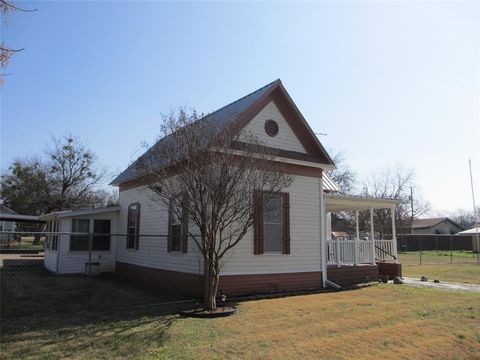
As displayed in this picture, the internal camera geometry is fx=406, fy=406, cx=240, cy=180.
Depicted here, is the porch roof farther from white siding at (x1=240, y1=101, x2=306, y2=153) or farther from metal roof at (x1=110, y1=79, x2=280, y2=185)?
metal roof at (x1=110, y1=79, x2=280, y2=185)

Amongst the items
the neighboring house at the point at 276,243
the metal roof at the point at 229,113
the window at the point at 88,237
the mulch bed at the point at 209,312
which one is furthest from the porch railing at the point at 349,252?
the window at the point at 88,237

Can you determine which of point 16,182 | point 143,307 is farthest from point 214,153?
point 16,182

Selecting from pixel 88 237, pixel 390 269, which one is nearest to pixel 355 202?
pixel 390 269

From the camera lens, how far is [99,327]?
7598 millimetres

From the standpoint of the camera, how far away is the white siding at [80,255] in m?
16.9

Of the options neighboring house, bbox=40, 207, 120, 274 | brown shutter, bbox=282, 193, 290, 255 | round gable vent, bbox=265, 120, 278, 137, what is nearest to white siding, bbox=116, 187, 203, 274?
neighboring house, bbox=40, 207, 120, 274

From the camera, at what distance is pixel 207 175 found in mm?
9234

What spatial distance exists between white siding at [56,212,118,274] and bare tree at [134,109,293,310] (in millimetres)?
8742

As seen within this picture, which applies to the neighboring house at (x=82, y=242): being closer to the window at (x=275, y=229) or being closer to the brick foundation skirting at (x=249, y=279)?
the brick foundation skirting at (x=249, y=279)

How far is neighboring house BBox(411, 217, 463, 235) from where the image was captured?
70500 mm

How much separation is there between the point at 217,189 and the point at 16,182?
118ft

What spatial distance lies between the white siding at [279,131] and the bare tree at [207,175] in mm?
3249

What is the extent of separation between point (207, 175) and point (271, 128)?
209 inches

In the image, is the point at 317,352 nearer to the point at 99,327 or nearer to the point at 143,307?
the point at 99,327
